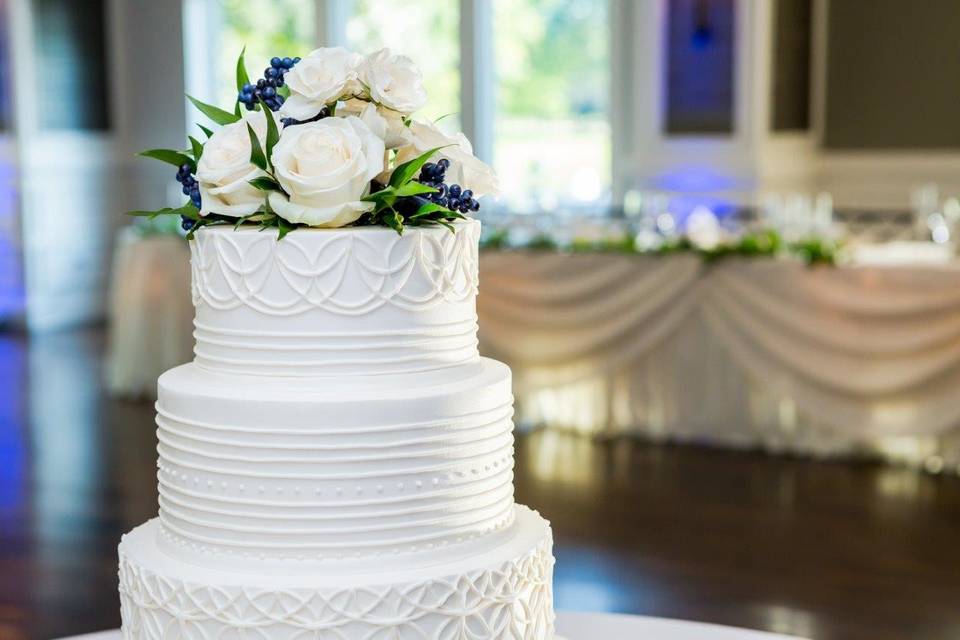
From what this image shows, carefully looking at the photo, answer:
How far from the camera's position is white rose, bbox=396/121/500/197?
2012 millimetres

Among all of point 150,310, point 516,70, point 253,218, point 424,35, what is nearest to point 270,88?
point 253,218

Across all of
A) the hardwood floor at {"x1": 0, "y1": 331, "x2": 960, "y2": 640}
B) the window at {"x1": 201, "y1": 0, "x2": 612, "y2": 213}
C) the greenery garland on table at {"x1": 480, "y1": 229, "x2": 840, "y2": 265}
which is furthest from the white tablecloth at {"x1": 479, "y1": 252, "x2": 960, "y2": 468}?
the window at {"x1": 201, "y1": 0, "x2": 612, "y2": 213}

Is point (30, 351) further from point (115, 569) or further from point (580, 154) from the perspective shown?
point (115, 569)

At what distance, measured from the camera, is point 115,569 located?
14.2 ft

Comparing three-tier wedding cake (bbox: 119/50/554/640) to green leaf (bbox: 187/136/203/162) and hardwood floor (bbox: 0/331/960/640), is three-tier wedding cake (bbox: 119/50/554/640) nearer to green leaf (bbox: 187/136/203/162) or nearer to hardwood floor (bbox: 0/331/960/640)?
green leaf (bbox: 187/136/203/162)

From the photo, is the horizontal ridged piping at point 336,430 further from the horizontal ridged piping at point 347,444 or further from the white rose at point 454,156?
the white rose at point 454,156

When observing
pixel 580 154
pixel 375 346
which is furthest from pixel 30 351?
pixel 375 346

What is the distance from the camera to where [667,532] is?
468 cm

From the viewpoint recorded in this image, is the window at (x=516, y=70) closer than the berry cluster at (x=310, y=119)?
No

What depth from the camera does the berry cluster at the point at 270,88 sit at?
197 cm

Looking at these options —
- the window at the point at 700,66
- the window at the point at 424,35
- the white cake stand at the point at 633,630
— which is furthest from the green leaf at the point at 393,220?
the window at the point at 424,35

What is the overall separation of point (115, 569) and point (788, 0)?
564 centimetres

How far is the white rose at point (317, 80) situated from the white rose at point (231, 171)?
0.06 meters

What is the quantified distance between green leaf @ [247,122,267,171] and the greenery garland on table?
4.12 meters
